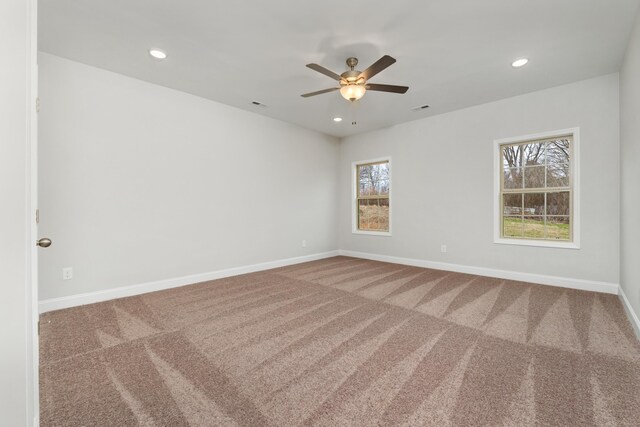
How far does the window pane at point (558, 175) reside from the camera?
3.73 m

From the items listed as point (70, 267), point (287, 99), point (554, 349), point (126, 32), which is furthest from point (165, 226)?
point (554, 349)

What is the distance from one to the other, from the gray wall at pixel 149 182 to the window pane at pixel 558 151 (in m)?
4.05

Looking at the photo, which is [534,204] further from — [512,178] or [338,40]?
[338,40]

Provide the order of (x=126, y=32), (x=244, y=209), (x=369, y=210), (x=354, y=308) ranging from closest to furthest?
(x=126, y=32) < (x=354, y=308) < (x=244, y=209) < (x=369, y=210)

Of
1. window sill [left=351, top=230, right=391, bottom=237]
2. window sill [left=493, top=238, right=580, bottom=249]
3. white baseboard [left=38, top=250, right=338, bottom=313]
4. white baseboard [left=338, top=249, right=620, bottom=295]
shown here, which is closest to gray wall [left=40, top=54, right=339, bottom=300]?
white baseboard [left=38, top=250, right=338, bottom=313]

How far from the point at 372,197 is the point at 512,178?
97.3 inches

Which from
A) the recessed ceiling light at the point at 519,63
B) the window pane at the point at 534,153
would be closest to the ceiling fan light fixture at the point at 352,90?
the recessed ceiling light at the point at 519,63

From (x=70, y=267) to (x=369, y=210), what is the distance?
15.9ft

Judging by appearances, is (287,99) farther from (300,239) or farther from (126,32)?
(300,239)

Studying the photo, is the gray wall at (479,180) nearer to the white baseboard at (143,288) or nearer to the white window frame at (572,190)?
the white window frame at (572,190)

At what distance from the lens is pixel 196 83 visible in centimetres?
353

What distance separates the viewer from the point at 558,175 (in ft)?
12.4

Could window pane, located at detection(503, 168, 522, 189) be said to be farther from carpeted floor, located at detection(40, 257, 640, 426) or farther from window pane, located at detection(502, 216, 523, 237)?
carpeted floor, located at detection(40, 257, 640, 426)

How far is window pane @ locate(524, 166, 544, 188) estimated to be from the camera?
3.93 m
